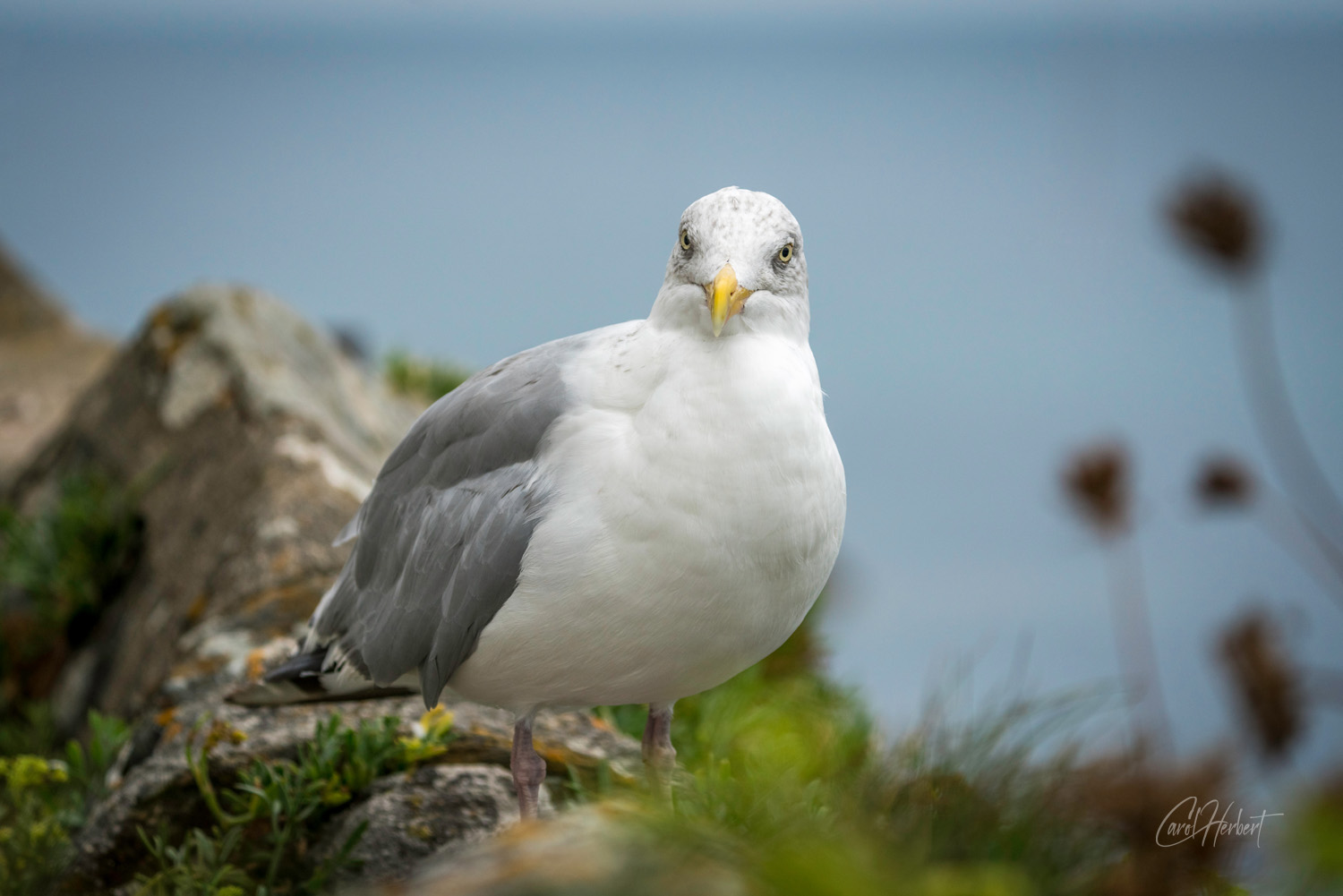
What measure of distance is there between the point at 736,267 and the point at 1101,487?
1.98 metres

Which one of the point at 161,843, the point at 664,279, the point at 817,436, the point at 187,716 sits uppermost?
the point at 664,279

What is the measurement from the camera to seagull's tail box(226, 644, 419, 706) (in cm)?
364

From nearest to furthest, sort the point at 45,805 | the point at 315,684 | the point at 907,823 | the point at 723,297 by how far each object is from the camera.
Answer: the point at 907,823, the point at 723,297, the point at 315,684, the point at 45,805

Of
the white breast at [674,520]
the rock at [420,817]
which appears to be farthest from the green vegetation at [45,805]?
the white breast at [674,520]

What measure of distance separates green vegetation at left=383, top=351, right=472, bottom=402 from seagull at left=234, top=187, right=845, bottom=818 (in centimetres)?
607

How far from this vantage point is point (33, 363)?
975cm

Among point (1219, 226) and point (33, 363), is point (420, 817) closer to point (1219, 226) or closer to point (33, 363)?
point (1219, 226)

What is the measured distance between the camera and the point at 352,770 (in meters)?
3.67

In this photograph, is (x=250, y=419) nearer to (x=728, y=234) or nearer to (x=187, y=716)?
(x=187, y=716)

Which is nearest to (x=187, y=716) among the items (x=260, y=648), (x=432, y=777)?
(x=260, y=648)

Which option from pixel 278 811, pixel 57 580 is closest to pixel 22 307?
pixel 57 580

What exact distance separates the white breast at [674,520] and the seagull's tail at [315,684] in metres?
0.68

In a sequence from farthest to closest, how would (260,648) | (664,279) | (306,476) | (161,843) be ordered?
(306,476)
(260,648)
(161,843)
(664,279)

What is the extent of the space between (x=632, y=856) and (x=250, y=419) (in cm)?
455
